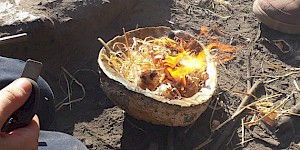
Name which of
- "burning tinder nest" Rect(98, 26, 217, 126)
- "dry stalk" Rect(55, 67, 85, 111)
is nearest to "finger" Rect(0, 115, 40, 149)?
"burning tinder nest" Rect(98, 26, 217, 126)

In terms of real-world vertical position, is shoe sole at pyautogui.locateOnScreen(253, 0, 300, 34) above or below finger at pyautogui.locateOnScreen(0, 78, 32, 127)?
below

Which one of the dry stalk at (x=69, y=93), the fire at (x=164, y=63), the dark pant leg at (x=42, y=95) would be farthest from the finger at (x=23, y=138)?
the dry stalk at (x=69, y=93)

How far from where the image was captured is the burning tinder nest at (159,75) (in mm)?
2477

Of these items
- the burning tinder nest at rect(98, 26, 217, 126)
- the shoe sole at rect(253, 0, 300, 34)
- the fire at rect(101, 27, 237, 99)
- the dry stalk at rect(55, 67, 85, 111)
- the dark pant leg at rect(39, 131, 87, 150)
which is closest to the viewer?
the dark pant leg at rect(39, 131, 87, 150)

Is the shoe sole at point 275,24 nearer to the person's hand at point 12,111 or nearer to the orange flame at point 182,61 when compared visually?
the orange flame at point 182,61

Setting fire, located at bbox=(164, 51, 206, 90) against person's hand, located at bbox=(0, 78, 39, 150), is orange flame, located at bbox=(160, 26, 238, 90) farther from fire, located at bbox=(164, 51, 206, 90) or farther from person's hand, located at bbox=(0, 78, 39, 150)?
person's hand, located at bbox=(0, 78, 39, 150)

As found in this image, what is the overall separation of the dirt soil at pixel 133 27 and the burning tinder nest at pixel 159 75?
0.31m

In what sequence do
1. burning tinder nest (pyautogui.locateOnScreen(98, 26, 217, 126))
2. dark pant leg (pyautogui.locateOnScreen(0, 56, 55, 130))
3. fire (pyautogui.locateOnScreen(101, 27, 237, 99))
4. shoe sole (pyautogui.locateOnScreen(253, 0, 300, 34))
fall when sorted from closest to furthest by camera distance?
dark pant leg (pyautogui.locateOnScreen(0, 56, 55, 130)) → burning tinder nest (pyautogui.locateOnScreen(98, 26, 217, 126)) → fire (pyautogui.locateOnScreen(101, 27, 237, 99)) → shoe sole (pyautogui.locateOnScreen(253, 0, 300, 34))

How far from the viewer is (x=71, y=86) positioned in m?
3.15

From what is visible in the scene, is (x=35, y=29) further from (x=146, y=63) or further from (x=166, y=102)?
(x=166, y=102)

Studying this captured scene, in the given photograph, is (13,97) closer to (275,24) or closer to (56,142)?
(56,142)

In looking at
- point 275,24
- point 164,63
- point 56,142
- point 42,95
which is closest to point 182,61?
point 164,63

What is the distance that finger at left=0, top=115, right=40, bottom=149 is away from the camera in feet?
3.87

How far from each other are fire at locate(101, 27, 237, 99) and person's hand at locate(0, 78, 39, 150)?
1.43 metres
